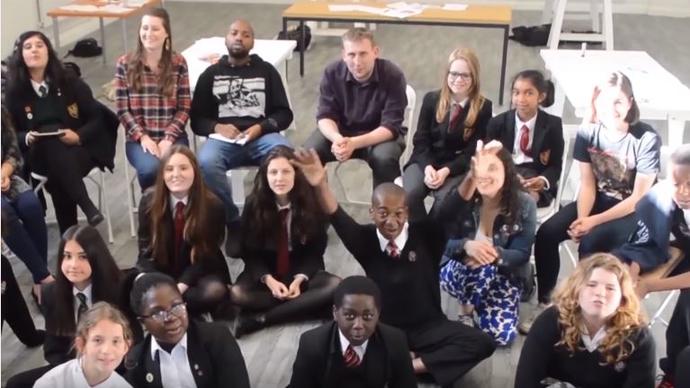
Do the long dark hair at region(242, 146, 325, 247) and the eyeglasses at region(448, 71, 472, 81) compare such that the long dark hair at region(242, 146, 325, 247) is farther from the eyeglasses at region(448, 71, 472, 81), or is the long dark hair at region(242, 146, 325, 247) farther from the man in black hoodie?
the eyeglasses at region(448, 71, 472, 81)

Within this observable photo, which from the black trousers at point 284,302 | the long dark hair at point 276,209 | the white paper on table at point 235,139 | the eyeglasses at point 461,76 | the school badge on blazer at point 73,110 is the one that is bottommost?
the black trousers at point 284,302

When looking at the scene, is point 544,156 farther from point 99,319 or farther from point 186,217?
point 99,319

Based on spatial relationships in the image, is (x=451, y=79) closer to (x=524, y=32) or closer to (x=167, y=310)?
(x=167, y=310)

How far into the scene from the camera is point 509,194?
2973mm

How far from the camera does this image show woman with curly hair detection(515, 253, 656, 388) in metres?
2.28

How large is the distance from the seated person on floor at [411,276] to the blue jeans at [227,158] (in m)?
0.73

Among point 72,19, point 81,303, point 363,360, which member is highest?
point 72,19

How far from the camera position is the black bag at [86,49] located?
716 centimetres

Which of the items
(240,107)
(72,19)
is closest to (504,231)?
(240,107)

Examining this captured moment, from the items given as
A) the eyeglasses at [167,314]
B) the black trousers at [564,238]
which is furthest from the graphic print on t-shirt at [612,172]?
the eyeglasses at [167,314]

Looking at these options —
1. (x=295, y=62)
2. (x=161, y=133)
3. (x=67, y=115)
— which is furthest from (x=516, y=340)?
(x=295, y=62)

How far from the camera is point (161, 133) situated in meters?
3.67

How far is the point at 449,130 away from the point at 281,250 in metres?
0.95

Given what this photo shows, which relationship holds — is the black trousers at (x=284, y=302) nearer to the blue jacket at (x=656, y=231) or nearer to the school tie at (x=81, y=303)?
the school tie at (x=81, y=303)
